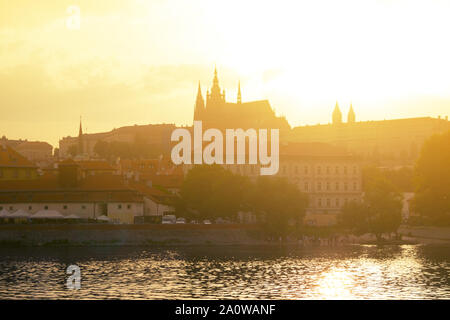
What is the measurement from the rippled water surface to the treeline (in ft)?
25.0

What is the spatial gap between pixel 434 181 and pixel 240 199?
25.3m

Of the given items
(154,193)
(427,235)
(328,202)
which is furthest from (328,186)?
(154,193)

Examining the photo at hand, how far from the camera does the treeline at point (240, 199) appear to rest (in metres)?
81.8

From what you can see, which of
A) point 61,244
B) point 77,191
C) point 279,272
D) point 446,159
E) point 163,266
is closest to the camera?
point 279,272

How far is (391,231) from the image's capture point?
281ft

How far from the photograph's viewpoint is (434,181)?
9306 centimetres

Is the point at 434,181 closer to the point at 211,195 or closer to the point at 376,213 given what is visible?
the point at 376,213

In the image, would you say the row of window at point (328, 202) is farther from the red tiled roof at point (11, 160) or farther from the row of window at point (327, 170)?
the red tiled roof at point (11, 160)

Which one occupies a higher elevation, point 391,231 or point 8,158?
point 8,158

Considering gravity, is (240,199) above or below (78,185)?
below
